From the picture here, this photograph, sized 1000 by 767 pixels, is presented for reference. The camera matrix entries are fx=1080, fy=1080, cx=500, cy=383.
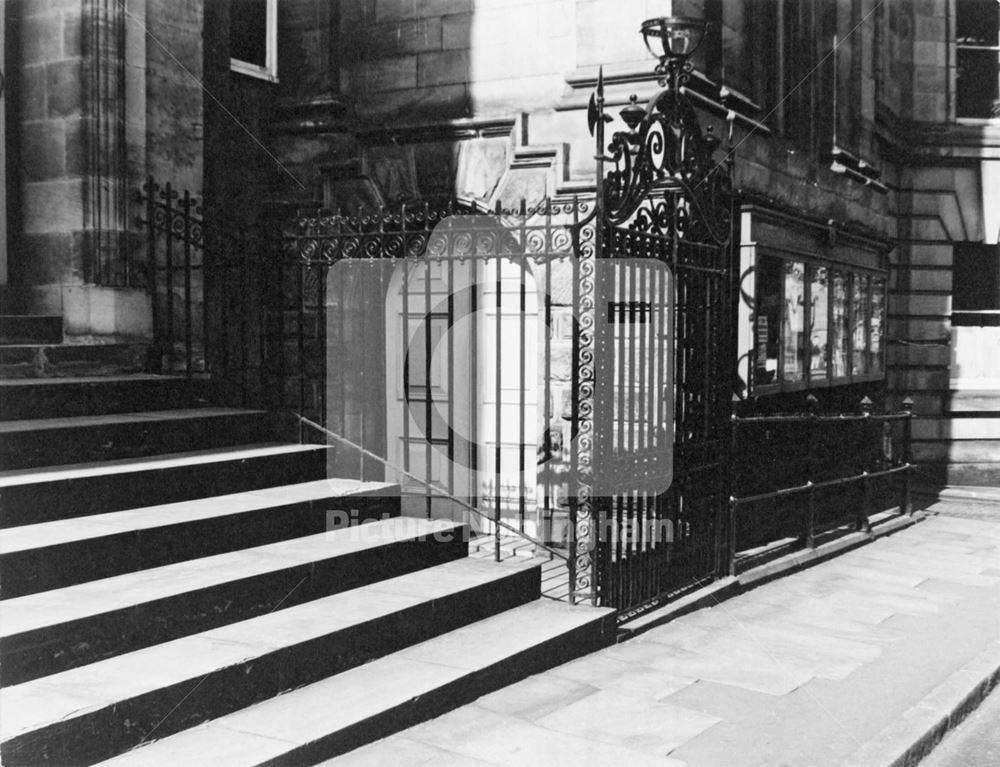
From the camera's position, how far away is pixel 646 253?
711 cm

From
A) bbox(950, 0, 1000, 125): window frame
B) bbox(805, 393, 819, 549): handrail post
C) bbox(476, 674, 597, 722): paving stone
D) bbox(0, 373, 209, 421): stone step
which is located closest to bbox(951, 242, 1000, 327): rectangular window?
bbox(950, 0, 1000, 125): window frame

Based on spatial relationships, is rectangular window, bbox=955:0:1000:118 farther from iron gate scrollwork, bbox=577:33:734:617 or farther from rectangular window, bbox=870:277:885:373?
iron gate scrollwork, bbox=577:33:734:617

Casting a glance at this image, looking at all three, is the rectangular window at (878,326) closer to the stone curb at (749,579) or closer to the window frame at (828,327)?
the window frame at (828,327)

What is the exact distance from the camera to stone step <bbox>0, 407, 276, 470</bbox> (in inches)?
243

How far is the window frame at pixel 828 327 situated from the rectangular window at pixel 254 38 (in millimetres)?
5119

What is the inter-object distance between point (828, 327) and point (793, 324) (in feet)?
3.90

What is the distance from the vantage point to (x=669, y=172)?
7.53m

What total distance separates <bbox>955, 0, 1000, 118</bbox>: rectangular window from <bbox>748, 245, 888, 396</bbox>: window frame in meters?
3.96

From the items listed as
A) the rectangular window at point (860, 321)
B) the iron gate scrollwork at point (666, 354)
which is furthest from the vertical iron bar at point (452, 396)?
the rectangular window at point (860, 321)

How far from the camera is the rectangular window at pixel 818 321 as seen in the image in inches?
444

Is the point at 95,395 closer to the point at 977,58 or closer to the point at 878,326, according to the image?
the point at 878,326

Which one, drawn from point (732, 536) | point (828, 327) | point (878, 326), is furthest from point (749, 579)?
point (878, 326)

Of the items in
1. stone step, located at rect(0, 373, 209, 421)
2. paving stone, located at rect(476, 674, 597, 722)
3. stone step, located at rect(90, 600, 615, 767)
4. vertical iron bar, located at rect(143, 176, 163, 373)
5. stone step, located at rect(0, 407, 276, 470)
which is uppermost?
vertical iron bar, located at rect(143, 176, 163, 373)

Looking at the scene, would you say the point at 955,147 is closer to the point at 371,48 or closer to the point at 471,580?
the point at 371,48
